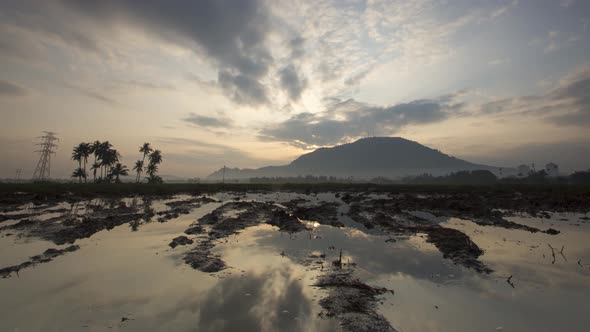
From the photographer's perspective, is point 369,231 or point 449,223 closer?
point 369,231

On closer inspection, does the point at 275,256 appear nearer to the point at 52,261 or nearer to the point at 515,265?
the point at 52,261

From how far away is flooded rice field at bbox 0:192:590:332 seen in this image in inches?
254

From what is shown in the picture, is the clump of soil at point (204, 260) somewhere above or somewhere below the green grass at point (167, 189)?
below

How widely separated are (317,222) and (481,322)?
15.2 m

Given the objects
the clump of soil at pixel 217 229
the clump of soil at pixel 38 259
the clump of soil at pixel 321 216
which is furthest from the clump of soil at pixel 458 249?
the clump of soil at pixel 38 259

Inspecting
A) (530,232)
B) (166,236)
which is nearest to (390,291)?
(166,236)

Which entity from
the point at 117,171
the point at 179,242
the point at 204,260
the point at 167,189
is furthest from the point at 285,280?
the point at 117,171

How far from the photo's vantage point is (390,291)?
27.3ft

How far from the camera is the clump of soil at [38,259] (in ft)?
29.8

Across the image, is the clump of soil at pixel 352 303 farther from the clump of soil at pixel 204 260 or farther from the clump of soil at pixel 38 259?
the clump of soil at pixel 38 259

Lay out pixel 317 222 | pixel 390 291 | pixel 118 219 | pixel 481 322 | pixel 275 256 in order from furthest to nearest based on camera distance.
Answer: pixel 317 222, pixel 118 219, pixel 275 256, pixel 390 291, pixel 481 322

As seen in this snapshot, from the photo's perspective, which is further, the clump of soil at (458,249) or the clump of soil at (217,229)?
the clump of soil at (458,249)

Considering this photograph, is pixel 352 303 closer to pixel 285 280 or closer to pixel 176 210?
pixel 285 280

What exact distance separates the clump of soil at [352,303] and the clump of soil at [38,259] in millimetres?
10923
